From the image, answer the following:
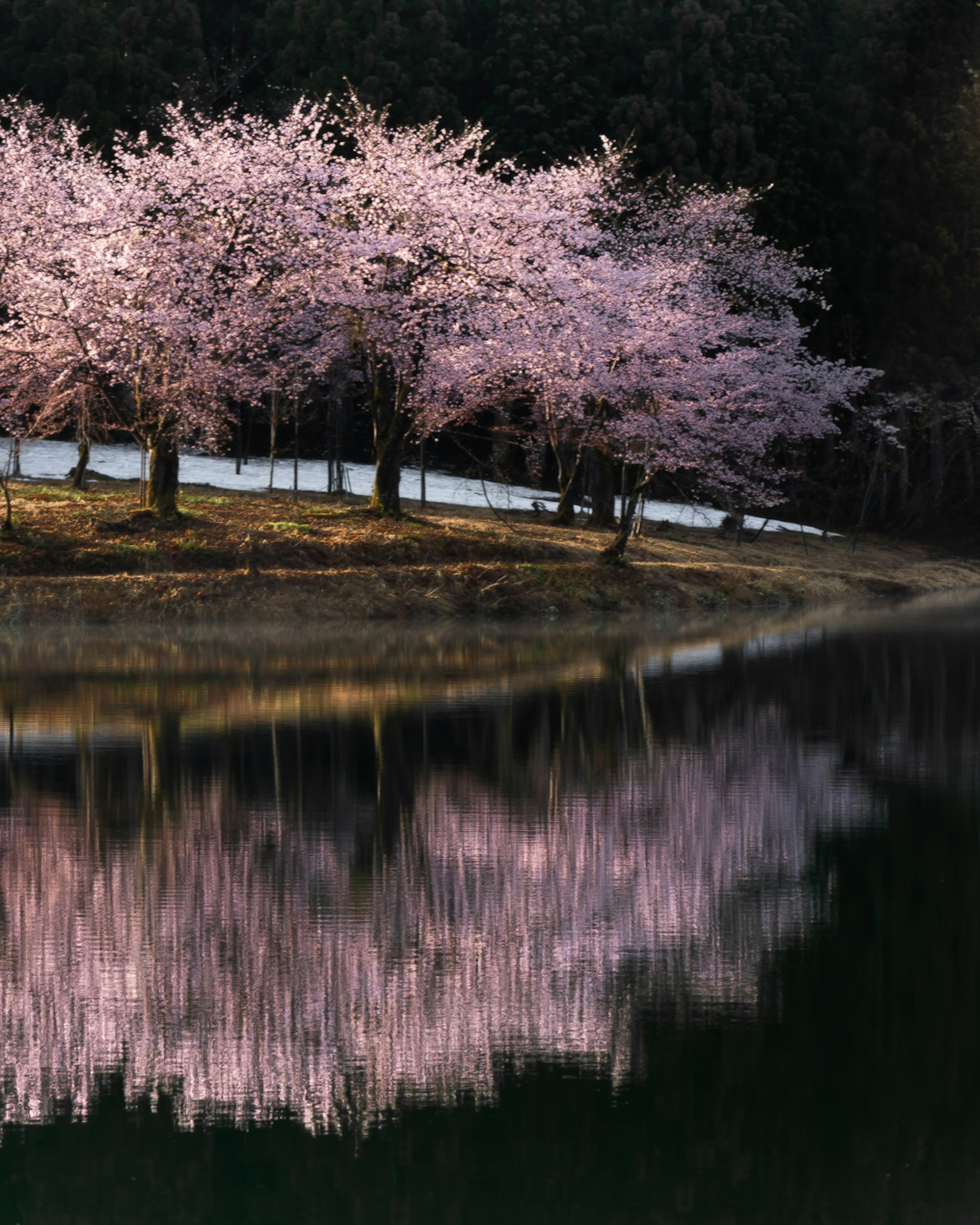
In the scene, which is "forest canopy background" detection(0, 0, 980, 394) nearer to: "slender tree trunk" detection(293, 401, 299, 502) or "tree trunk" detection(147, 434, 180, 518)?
"slender tree trunk" detection(293, 401, 299, 502)

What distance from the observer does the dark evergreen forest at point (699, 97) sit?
5462 centimetres

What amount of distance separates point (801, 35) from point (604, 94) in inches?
430

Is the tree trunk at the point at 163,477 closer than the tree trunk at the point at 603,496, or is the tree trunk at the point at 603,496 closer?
the tree trunk at the point at 163,477

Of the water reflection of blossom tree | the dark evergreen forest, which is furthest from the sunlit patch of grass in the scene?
the water reflection of blossom tree

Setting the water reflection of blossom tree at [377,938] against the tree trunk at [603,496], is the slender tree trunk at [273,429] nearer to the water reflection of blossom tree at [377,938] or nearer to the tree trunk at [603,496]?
the tree trunk at [603,496]

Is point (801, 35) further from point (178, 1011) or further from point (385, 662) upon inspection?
point (178, 1011)

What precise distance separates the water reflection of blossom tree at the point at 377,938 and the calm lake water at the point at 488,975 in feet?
0.08

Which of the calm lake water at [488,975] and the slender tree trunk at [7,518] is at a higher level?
the slender tree trunk at [7,518]

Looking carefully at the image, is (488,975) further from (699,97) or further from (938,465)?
(699,97)

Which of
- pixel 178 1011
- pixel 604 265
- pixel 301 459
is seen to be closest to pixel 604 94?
pixel 301 459

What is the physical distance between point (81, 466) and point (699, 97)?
27182 mm

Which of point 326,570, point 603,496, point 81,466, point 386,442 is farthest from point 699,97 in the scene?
point 326,570

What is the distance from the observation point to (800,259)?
181 ft

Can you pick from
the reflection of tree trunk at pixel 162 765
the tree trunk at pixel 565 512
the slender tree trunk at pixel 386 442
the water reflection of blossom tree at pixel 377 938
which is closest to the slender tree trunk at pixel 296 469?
the slender tree trunk at pixel 386 442
